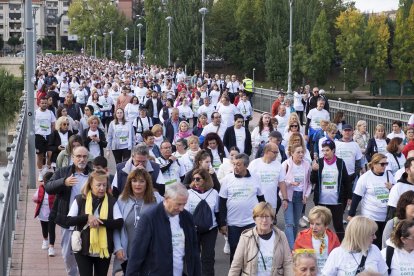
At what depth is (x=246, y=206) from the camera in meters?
10.1

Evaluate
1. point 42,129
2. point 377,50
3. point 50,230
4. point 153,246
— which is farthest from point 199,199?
point 377,50

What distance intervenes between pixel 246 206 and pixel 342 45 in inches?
2688

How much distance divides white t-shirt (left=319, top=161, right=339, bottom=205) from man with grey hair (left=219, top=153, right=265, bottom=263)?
1781mm

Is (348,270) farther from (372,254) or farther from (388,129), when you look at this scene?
(388,129)


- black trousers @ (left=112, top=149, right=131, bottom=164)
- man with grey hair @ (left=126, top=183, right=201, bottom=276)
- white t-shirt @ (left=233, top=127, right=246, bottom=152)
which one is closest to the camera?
man with grey hair @ (left=126, top=183, right=201, bottom=276)

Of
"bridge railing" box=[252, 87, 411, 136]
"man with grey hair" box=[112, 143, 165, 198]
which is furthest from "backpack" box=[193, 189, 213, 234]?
"bridge railing" box=[252, 87, 411, 136]

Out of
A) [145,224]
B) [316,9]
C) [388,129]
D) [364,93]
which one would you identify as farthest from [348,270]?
[364,93]

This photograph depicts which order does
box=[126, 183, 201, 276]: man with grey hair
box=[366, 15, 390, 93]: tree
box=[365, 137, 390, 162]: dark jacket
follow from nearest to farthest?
box=[126, 183, 201, 276]: man with grey hair
box=[365, 137, 390, 162]: dark jacket
box=[366, 15, 390, 93]: tree

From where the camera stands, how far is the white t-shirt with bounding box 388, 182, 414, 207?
382 inches

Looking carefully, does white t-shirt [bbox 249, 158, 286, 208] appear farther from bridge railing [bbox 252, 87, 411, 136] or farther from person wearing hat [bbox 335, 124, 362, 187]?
bridge railing [bbox 252, 87, 411, 136]

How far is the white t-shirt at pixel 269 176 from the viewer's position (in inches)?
451

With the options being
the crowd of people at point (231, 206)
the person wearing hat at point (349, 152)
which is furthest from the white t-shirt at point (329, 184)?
the person wearing hat at point (349, 152)

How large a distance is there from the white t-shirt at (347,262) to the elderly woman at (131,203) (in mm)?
2000

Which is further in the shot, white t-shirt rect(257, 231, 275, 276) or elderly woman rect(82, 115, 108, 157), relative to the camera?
elderly woman rect(82, 115, 108, 157)
